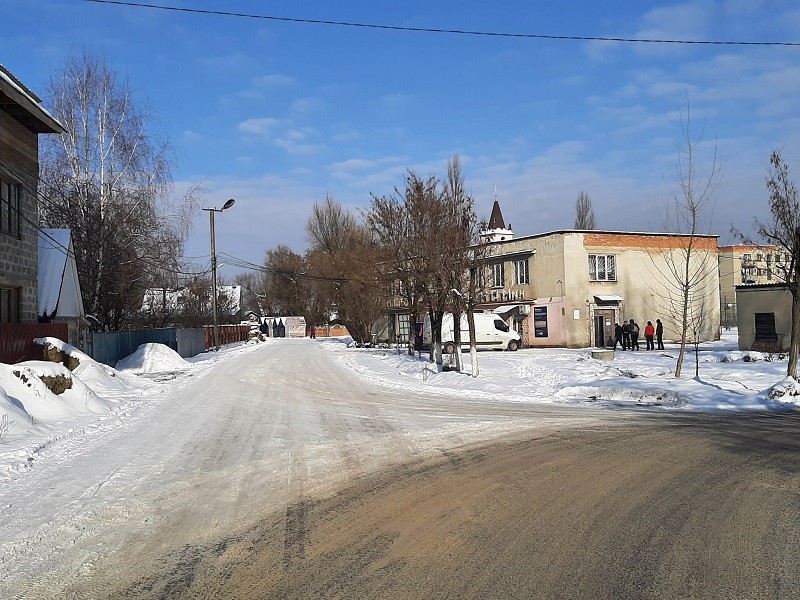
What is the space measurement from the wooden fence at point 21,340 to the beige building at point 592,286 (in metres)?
29.7

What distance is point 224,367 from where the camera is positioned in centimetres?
3403

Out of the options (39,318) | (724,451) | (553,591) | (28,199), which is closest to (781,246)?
(724,451)

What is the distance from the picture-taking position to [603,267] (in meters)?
47.8

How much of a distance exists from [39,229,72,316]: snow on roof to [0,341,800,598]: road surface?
579 inches

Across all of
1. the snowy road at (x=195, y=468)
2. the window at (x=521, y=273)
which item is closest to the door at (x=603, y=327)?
the window at (x=521, y=273)

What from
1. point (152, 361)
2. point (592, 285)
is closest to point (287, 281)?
point (592, 285)

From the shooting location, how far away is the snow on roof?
26.5 m

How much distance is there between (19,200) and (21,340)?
5.08 metres

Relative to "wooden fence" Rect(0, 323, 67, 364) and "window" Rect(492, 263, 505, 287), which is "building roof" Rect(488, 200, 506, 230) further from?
"wooden fence" Rect(0, 323, 67, 364)

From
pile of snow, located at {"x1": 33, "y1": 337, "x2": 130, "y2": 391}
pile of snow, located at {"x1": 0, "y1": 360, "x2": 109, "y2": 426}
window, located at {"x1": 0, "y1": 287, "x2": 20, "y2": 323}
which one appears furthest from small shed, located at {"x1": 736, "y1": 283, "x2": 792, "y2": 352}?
window, located at {"x1": 0, "y1": 287, "x2": 20, "y2": 323}

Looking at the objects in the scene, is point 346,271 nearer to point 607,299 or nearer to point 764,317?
point 607,299

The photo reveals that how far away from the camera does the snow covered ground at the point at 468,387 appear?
13.4m

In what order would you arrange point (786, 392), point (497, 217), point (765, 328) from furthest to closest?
point (497, 217) → point (765, 328) → point (786, 392)

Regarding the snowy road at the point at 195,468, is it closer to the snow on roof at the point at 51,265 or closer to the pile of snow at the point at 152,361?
the snow on roof at the point at 51,265
